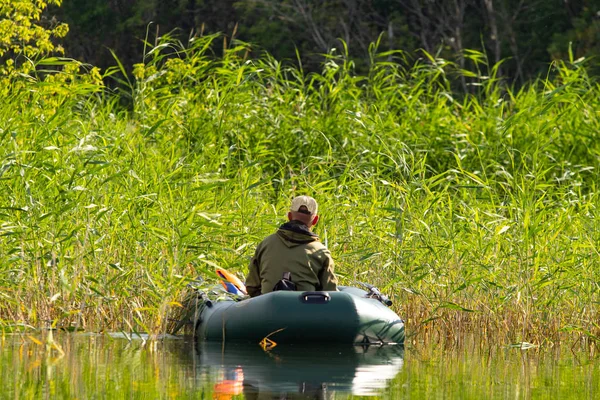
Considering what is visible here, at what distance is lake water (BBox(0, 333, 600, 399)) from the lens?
5523mm

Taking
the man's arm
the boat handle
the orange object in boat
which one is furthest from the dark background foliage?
the boat handle

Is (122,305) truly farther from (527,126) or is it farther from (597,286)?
(527,126)

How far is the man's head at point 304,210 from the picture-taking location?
25.4ft

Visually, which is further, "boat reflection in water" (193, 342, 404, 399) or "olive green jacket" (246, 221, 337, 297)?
"olive green jacket" (246, 221, 337, 297)

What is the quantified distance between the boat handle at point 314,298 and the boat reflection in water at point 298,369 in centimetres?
29

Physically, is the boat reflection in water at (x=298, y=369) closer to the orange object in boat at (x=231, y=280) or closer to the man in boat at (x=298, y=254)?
the man in boat at (x=298, y=254)

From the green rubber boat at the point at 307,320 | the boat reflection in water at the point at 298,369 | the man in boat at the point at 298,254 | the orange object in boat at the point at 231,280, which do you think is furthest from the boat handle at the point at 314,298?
the orange object in boat at the point at 231,280

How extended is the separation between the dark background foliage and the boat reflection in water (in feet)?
61.6

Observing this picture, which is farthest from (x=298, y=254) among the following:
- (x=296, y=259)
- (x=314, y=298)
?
(x=314, y=298)

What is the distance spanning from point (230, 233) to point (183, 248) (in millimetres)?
878

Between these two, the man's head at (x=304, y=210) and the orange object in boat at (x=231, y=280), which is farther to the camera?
the orange object in boat at (x=231, y=280)

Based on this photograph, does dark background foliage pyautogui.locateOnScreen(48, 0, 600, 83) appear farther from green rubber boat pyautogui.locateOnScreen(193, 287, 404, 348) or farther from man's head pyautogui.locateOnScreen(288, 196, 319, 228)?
green rubber boat pyautogui.locateOnScreen(193, 287, 404, 348)

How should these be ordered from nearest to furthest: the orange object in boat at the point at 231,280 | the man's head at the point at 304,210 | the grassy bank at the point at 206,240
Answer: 1. the man's head at the point at 304,210
2. the grassy bank at the point at 206,240
3. the orange object in boat at the point at 231,280

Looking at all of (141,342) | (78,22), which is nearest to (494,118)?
(141,342)
